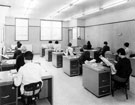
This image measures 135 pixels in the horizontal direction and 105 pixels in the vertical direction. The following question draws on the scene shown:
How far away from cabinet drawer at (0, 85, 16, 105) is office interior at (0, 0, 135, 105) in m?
0.81

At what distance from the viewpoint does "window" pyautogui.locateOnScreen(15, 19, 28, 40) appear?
399 inches

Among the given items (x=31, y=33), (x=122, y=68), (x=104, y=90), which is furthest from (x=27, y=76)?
(x=31, y=33)

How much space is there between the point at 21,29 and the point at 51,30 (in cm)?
267

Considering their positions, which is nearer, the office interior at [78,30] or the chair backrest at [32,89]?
Result: the chair backrest at [32,89]

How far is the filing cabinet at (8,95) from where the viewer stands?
222 cm

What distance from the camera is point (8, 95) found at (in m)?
2.25

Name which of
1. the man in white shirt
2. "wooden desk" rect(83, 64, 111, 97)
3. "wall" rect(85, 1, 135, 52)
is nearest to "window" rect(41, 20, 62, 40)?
"wall" rect(85, 1, 135, 52)

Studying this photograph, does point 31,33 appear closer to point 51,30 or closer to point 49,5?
point 51,30

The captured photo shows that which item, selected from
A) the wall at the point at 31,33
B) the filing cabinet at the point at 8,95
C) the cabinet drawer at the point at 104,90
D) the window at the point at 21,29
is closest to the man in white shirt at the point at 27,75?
the filing cabinet at the point at 8,95

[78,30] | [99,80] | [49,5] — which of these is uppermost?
[49,5]

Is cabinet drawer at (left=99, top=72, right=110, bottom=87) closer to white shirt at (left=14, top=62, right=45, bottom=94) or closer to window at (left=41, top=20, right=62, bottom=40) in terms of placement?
white shirt at (left=14, top=62, right=45, bottom=94)

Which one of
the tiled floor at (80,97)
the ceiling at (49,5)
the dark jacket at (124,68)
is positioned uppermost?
the ceiling at (49,5)

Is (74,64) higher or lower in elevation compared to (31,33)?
lower

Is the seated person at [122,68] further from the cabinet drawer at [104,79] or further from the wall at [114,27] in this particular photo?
the wall at [114,27]
